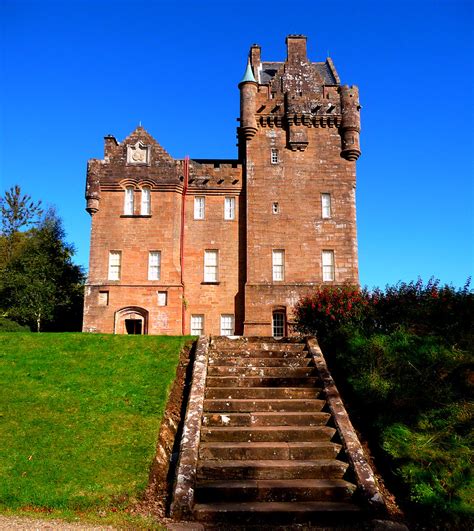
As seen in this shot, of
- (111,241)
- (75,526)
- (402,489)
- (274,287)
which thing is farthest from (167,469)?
(111,241)

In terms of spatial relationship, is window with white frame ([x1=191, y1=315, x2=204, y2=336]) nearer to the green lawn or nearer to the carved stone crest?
the carved stone crest

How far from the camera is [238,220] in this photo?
31.0 metres

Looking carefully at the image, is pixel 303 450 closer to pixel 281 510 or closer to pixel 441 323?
pixel 281 510

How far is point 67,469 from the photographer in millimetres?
9570

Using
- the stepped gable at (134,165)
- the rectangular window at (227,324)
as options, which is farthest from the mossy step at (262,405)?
the stepped gable at (134,165)

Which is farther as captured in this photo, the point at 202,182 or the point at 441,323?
the point at 202,182

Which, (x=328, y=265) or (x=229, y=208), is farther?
(x=229, y=208)

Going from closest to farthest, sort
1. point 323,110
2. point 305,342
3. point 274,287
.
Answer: point 305,342, point 274,287, point 323,110

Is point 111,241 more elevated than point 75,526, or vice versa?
point 111,241

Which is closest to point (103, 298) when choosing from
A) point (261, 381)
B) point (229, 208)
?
point (229, 208)

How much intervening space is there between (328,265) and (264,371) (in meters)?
16.5

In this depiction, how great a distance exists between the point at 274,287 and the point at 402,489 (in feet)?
65.1

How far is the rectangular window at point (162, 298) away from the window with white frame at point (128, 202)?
500 cm

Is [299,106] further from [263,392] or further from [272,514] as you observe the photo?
[272,514]
